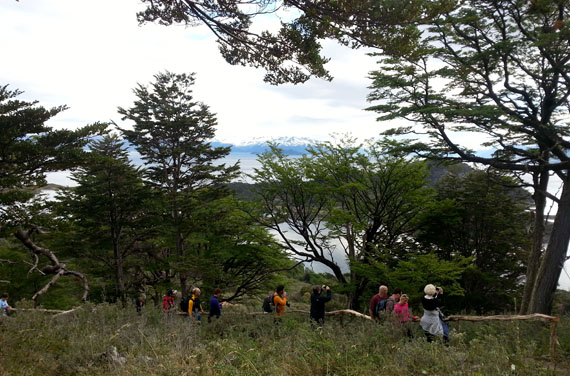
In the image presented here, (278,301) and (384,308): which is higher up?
(384,308)

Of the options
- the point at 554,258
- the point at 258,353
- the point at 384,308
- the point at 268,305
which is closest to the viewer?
the point at 258,353

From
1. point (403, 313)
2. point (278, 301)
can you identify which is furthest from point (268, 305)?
point (403, 313)

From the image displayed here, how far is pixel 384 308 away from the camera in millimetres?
8625

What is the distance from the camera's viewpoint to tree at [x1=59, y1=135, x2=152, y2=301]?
64.0 feet

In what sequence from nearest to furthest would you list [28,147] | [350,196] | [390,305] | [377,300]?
[390,305] < [377,300] < [28,147] < [350,196]

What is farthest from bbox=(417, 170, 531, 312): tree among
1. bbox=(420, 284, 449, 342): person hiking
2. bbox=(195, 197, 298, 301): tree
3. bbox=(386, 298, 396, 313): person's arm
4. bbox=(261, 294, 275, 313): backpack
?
bbox=(420, 284, 449, 342): person hiking

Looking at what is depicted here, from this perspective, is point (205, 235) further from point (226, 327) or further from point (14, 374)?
point (14, 374)

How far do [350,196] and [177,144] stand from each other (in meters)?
14.1

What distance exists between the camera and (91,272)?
2228 cm

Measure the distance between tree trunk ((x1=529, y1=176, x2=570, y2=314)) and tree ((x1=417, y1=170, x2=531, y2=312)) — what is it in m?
8.34

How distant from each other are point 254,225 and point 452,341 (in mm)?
13407

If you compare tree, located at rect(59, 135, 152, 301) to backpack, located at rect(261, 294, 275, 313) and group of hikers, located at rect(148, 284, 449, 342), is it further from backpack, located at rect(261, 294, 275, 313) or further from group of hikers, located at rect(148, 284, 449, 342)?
backpack, located at rect(261, 294, 275, 313)

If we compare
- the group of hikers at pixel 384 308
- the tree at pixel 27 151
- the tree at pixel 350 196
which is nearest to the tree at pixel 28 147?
the tree at pixel 27 151

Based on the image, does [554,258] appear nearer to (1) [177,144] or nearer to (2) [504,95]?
(2) [504,95]
